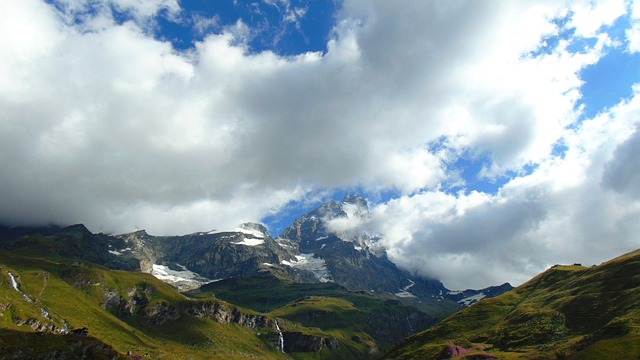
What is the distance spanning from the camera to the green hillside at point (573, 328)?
11488 centimetres

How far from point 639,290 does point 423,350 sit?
Answer: 7705cm

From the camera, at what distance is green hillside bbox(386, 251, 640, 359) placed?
377 feet

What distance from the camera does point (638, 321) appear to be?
118 meters

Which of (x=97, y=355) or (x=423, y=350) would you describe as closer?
(x=423, y=350)

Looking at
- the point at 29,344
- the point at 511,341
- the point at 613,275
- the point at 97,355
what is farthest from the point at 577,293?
the point at 29,344

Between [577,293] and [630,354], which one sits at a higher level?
[577,293]

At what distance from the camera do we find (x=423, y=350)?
169 m

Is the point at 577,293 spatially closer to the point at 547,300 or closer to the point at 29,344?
the point at 547,300

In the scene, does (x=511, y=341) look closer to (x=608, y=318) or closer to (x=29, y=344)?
(x=608, y=318)

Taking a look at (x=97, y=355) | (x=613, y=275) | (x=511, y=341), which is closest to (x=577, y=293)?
(x=613, y=275)

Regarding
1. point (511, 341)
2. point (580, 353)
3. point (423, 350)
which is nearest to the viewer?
point (580, 353)

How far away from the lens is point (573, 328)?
146 m

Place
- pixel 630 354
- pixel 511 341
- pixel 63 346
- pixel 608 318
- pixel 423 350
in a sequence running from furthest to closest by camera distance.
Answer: pixel 63 346, pixel 423 350, pixel 511 341, pixel 608 318, pixel 630 354

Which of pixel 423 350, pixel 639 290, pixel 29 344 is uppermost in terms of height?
pixel 639 290
